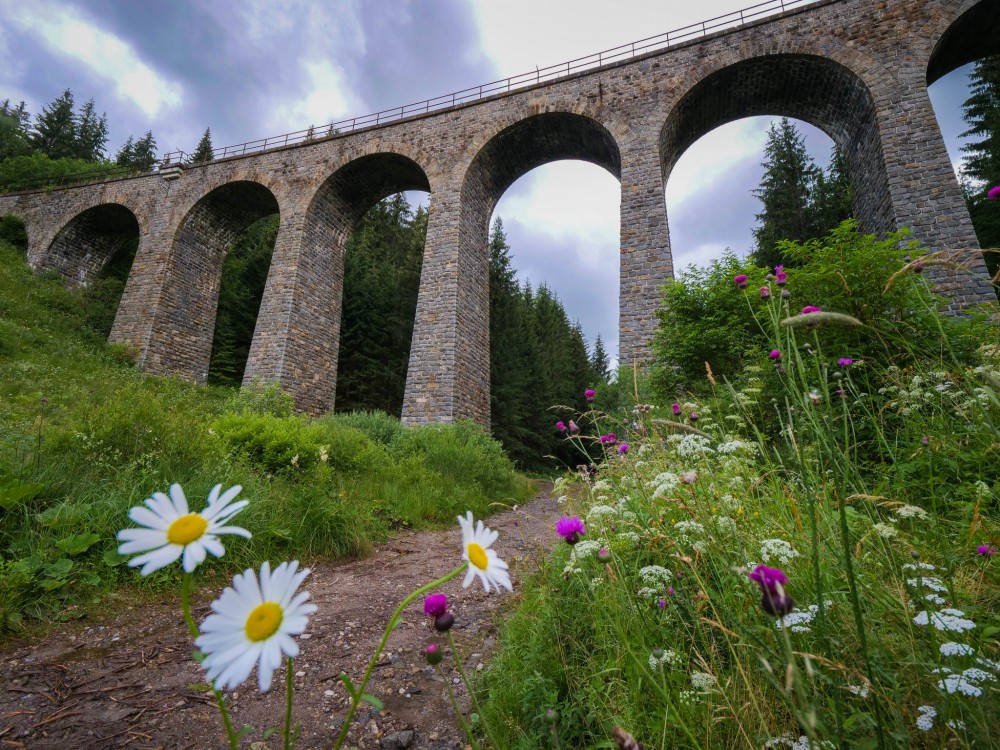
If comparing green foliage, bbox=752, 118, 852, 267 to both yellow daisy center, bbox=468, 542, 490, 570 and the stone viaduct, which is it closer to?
the stone viaduct

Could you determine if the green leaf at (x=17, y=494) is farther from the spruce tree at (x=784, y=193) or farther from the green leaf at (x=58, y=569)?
the spruce tree at (x=784, y=193)

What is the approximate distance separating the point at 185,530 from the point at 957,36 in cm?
1455

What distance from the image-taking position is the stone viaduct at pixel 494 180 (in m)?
8.83

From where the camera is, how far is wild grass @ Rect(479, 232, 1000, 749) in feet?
2.88

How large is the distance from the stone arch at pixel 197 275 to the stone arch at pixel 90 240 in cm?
312

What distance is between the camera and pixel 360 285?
17359mm

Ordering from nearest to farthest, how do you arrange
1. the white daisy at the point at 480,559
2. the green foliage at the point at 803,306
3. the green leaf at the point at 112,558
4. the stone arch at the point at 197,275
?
the white daisy at the point at 480,559 → the green leaf at the point at 112,558 → the green foliage at the point at 803,306 → the stone arch at the point at 197,275

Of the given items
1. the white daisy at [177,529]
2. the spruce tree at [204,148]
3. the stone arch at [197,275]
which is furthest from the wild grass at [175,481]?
the spruce tree at [204,148]

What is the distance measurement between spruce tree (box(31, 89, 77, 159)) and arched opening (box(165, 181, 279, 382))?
29343 millimetres

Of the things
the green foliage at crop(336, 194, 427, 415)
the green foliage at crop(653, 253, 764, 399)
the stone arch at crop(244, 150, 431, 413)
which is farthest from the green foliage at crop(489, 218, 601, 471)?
the green foliage at crop(653, 253, 764, 399)

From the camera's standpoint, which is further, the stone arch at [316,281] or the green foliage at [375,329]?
the green foliage at [375,329]

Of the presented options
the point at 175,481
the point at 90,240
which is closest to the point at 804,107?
the point at 175,481

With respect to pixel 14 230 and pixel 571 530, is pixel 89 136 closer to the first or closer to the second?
pixel 14 230

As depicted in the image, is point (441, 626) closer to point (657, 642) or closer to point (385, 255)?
point (657, 642)
